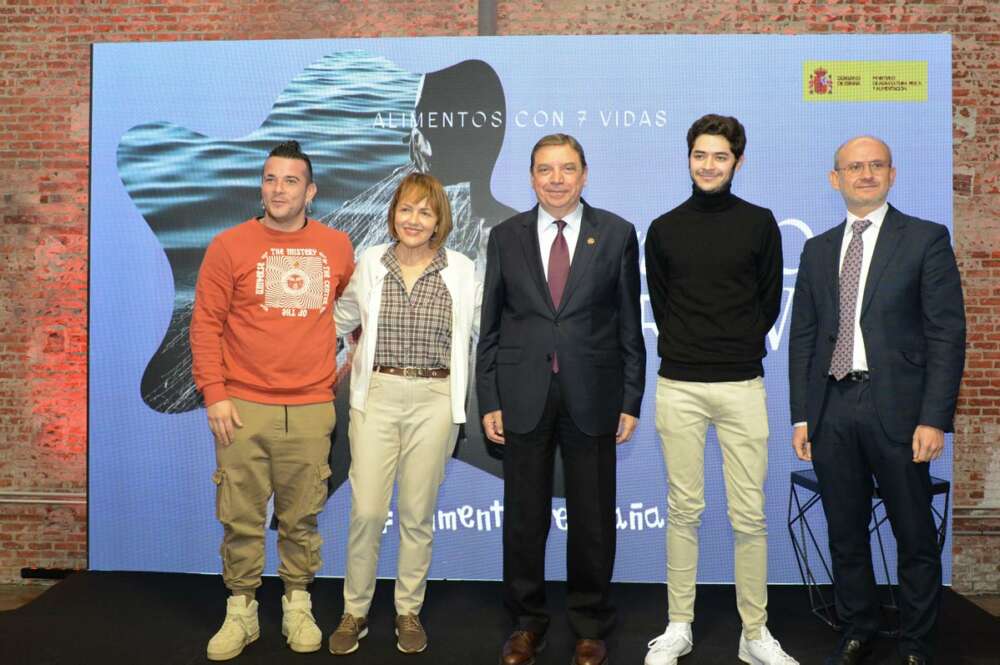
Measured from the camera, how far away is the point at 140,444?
143 inches

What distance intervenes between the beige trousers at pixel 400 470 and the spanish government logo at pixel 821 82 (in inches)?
86.5

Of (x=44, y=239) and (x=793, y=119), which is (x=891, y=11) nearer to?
(x=793, y=119)

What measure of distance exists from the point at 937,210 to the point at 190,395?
11.6 ft

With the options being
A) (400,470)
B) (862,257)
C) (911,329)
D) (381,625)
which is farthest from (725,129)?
(381,625)

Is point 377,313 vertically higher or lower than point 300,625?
higher

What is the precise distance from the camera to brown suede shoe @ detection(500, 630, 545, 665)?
2.59 m

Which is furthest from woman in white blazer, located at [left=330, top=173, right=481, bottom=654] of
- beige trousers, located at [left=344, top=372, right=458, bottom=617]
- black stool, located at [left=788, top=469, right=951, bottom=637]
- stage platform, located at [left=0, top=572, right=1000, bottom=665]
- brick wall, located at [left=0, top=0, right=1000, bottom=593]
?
brick wall, located at [left=0, top=0, right=1000, bottom=593]

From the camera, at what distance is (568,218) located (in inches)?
108

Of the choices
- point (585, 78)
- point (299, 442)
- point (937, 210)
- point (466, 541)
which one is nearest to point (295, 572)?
point (299, 442)

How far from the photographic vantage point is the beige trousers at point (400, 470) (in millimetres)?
2711

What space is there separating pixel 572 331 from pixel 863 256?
1.04 metres

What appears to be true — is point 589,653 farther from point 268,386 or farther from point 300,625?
point 268,386

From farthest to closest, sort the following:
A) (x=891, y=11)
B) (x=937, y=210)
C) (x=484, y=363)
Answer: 1. (x=891, y=11)
2. (x=937, y=210)
3. (x=484, y=363)

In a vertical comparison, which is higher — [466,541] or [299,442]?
[299,442]
